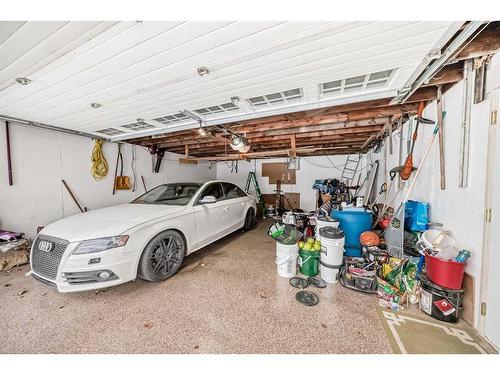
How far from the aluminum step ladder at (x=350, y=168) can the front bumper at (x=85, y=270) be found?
6477 millimetres

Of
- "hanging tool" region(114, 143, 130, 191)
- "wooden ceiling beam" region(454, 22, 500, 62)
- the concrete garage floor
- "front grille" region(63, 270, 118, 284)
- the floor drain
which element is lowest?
the floor drain

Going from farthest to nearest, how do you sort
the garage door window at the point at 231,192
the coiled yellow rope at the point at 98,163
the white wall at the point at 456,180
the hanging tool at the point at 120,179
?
the hanging tool at the point at 120,179 → the coiled yellow rope at the point at 98,163 → the garage door window at the point at 231,192 → the white wall at the point at 456,180

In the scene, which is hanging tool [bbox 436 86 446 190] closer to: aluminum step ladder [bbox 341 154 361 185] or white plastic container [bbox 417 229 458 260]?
white plastic container [bbox 417 229 458 260]

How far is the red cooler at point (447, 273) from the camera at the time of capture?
1570 millimetres

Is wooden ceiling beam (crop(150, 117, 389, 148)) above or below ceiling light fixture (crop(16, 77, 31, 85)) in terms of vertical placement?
below

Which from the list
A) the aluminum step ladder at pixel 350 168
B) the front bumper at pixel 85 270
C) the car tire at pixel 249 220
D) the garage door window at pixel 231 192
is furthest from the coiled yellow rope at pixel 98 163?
the aluminum step ladder at pixel 350 168

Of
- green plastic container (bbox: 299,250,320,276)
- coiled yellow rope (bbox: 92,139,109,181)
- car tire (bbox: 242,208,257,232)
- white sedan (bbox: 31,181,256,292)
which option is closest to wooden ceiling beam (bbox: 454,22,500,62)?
green plastic container (bbox: 299,250,320,276)

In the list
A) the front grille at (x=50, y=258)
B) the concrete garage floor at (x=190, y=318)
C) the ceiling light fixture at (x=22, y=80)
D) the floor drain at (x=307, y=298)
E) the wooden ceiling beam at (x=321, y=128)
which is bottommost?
the floor drain at (x=307, y=298)

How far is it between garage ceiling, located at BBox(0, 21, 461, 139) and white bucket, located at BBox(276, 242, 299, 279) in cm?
190

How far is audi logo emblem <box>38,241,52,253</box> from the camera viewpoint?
188 centimetres

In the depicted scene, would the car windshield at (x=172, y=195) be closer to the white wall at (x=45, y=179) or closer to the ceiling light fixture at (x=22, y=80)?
the white wall at (x=45, y=179)

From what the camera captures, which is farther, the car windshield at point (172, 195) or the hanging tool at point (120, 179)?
the hanging tool at point (120, 179)

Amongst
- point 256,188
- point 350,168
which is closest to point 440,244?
point 350,168

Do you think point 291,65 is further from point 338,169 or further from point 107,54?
point 338,169
